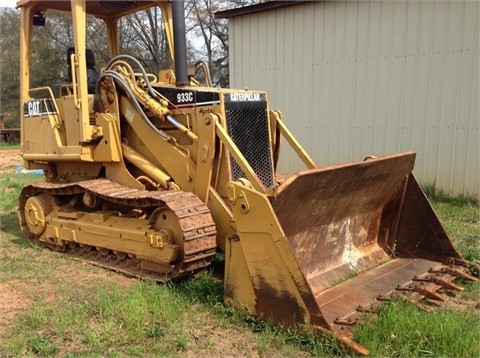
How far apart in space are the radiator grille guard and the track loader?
0.01 m

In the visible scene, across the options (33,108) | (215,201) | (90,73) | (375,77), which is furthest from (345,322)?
(375,77)

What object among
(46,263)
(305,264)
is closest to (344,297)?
(305,264)

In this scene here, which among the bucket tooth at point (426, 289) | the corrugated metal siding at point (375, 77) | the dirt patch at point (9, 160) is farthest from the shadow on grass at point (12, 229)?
the dirt patch at point (9, 160)

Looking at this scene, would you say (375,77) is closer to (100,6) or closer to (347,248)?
(100,6)

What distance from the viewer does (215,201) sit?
4.64 m

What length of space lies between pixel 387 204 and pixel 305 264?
1.36m

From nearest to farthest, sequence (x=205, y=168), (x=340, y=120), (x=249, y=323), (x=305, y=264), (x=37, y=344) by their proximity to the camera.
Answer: (x=37, y=344)
(x=249, y=323)
(x=305, y=264)
(x=205, y=168)
(x=340, y=120)

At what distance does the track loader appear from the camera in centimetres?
365

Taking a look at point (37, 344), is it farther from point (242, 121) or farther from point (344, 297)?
point (242, 121)

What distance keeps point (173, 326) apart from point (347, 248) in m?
1.93

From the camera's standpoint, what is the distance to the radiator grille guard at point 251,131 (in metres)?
4.76

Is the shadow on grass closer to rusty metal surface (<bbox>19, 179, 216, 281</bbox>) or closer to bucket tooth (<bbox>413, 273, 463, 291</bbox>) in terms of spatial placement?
rusty metal surface (<bbox>19, 179, 216, 281</bbox>)

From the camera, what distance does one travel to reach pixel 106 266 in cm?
507

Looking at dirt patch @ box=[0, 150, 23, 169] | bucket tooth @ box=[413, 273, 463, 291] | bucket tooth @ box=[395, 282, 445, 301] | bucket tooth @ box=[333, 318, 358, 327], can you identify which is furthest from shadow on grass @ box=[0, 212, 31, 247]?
dirt patch @ box=[0, 150, 23, 169]
